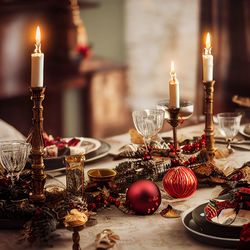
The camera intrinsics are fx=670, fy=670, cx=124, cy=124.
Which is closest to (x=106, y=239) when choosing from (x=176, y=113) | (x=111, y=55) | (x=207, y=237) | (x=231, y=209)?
(x=207, y=237)

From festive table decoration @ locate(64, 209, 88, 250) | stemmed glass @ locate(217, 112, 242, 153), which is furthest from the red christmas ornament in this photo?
stemmed glass @ locate(217, 112, 242, 153)

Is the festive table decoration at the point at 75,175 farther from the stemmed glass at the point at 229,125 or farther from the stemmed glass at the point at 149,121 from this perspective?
the stemmed glass at the point at 229,125

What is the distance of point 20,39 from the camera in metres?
4.45

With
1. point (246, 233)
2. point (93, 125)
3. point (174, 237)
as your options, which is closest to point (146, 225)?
point (174, 237)

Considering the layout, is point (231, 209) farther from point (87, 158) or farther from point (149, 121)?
point (87, 158)

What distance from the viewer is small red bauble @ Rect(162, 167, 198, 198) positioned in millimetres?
1723

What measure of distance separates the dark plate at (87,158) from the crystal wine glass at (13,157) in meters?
0.32

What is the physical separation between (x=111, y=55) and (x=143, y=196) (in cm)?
413

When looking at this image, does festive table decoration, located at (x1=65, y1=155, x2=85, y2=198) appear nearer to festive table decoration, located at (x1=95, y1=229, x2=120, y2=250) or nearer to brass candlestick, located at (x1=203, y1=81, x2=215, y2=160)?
festive table decoration, located at (x1=95, y1=229, x2=120, y2=250)

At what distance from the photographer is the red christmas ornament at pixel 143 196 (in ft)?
5.33

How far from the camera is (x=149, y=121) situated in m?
1.99

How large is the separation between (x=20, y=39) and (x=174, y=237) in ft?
10.4

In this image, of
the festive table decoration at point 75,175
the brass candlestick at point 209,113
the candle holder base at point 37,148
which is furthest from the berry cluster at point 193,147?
the candle holder base at point 37,148

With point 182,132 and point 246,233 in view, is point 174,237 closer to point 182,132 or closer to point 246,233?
point 246,233
